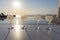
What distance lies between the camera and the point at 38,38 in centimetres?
379

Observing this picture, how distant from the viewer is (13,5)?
12.0 m

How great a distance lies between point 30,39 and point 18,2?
8.63 m

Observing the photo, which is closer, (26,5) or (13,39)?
(13,39)

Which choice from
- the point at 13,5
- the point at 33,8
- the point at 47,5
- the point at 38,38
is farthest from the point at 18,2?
the point at 38,38

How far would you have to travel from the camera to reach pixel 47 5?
12.3 m

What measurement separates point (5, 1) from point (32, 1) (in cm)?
205

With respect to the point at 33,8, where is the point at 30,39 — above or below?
below

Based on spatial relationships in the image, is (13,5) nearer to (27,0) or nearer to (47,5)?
(27,0)

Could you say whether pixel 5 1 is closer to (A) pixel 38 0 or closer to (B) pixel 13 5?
(B) pixel 13 5

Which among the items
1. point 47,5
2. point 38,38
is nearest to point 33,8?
point 47,5

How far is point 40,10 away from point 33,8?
1.80ft

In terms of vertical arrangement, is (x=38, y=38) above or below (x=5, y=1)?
below

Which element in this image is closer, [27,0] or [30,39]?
[30,39]

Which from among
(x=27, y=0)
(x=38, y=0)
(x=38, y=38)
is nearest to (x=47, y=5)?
(x=38, y=0)
